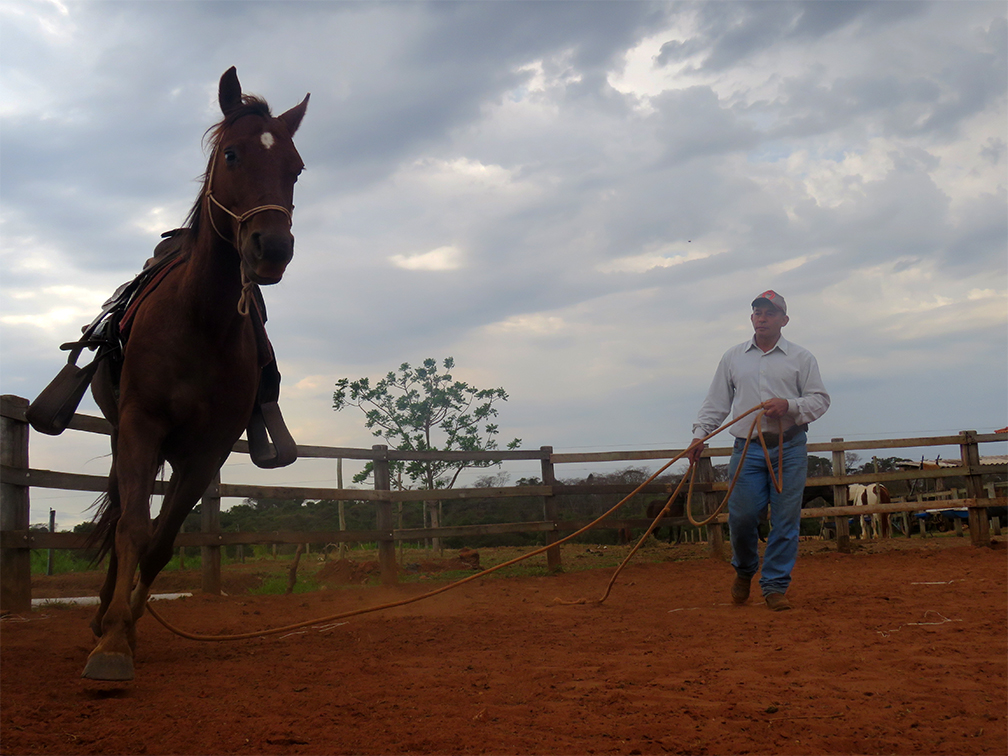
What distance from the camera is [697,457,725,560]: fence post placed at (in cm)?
909

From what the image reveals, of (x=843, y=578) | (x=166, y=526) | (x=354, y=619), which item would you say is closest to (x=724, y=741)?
(x=166, y=526)

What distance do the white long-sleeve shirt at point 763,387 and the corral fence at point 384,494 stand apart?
1.52 metres

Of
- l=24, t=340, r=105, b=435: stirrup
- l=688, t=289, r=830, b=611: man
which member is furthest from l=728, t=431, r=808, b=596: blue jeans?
l=24, t=340, r=105, b=435: stirrup

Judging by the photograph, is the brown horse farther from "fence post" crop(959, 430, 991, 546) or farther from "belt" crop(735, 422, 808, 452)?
"fence post" crop(959, 430, 991, 546)

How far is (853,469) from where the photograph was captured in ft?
82.0

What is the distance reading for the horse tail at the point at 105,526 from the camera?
3.83 m

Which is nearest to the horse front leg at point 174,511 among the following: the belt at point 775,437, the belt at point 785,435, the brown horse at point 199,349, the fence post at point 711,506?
the brown horse at point 199,349

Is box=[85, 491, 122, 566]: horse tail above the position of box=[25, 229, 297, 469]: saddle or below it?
below

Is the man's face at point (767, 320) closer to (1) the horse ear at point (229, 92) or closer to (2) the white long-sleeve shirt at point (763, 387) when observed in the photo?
(2) the white long-sleeve shirt at point (763, 387)

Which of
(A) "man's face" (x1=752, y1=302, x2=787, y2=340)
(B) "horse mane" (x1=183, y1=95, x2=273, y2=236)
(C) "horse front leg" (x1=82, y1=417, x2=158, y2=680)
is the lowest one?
A: (C) "horse front leg" (x1=82, y1=417, x2=158, y2=680)

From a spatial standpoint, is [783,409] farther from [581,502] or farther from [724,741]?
[581,502]

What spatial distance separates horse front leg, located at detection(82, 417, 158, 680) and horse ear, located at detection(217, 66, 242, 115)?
1.41 meters

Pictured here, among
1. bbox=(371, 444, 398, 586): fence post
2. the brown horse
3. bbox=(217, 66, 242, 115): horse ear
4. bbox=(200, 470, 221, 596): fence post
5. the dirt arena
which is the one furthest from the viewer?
bbox=(371, 444, 398, 586): fence post

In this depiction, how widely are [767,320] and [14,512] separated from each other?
5.37 m
